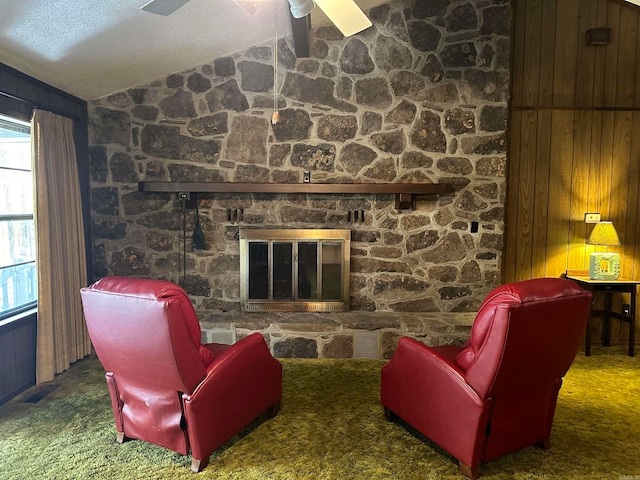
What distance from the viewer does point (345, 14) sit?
2430 millimetres

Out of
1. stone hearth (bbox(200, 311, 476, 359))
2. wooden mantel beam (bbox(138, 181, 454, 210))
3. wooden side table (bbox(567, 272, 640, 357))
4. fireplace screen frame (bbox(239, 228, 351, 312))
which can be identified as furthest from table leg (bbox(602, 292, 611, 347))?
fireplace screen frame (bbox(239, 228, 351, 312))

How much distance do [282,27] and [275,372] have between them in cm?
299

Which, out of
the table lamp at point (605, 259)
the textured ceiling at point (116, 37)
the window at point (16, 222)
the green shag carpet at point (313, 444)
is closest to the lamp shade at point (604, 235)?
the table lamp at point (605, 259)

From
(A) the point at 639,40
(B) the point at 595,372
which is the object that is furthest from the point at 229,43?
(B) the point at 595,372

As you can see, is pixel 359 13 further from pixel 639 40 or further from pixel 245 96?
pixel 639 40

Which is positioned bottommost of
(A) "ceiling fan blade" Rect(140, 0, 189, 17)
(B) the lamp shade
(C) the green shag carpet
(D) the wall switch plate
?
(C) the green shag carpet

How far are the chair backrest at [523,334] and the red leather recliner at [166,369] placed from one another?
1.23 meters

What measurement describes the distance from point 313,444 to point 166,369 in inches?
38.0

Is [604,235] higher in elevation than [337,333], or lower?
higher

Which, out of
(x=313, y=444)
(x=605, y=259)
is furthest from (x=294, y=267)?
(x=605, y=259)

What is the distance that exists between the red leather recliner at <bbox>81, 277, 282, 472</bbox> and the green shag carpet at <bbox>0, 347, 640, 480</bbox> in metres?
0.15

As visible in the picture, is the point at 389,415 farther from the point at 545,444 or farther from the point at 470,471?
the point at 545,444

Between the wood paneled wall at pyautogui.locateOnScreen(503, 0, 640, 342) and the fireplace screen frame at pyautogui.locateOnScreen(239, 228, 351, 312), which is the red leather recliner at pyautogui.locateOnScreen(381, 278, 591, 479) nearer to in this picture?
the fireplace screen frame at pyautogui.locateOnScreen(239, 228, 351, 312)

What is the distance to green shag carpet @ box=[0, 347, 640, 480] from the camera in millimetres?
2209
